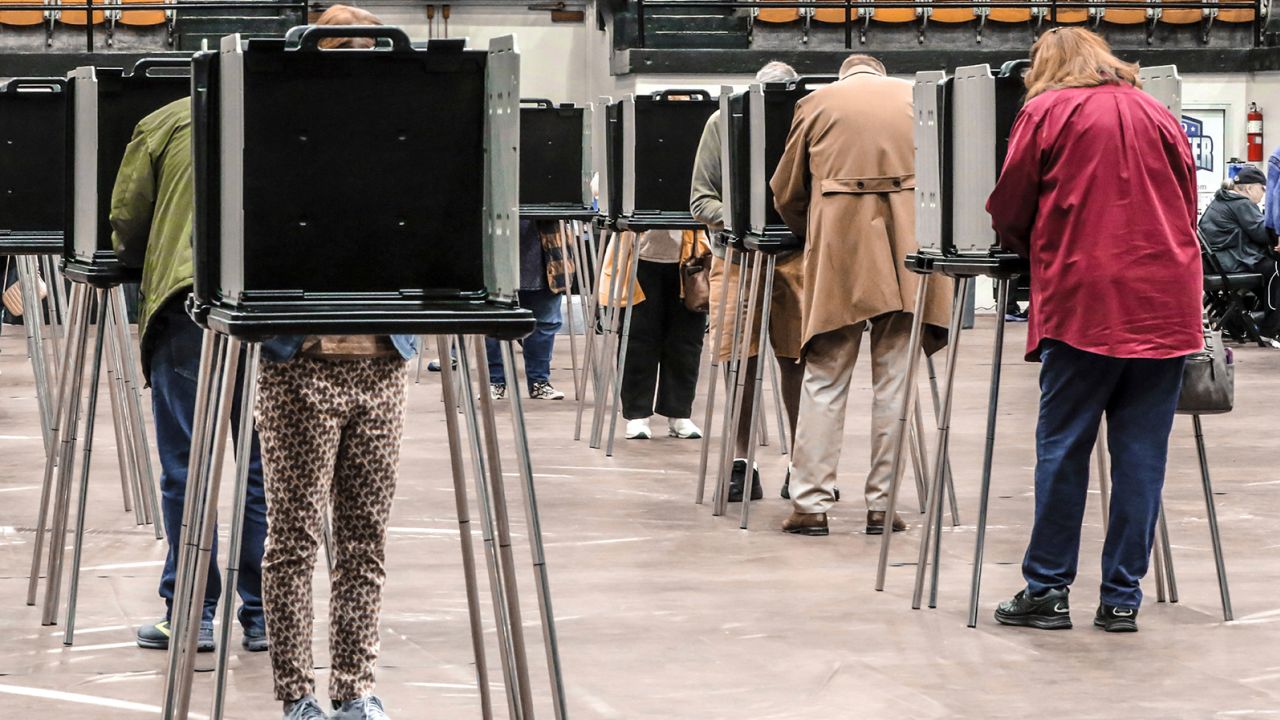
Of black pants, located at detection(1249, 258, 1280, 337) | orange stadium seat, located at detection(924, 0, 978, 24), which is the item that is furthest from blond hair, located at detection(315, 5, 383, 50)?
orange stadium seat, located at detection(924, 0, 978, 24)

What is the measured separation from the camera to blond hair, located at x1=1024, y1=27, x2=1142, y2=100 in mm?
4586

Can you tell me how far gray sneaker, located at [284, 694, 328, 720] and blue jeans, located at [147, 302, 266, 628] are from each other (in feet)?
2.41

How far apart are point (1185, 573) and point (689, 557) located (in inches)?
60.7

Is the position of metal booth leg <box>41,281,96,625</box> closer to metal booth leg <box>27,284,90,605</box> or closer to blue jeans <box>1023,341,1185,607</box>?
metal booth leg <box>27,284,90,605</box>

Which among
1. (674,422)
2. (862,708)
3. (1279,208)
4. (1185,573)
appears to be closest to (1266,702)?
(862,708)

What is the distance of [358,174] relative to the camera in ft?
10.1

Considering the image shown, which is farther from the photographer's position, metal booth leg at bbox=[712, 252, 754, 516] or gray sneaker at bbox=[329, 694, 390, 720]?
metal booth leg at bbox=[712, 252, 754, 516]

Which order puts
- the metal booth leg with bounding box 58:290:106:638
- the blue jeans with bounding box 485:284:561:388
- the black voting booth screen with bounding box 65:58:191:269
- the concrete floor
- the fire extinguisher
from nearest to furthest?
the concrete floor < the black voting booth screen with bounding box 65:58:191:269 < the metal booth leg with bounding box 58:290:106:638 < the blue jeans with bounding box 485:284:561:388 < the fire extinguisher

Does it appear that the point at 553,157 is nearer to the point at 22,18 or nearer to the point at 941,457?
the point at 941,457

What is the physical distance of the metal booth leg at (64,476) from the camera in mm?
4852

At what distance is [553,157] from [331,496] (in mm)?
6248

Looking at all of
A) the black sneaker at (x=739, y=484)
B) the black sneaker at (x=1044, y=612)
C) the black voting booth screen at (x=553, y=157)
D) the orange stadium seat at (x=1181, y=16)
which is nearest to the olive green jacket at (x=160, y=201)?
the black sneaker at (x=1044, y=612)

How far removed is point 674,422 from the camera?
8.91 meters

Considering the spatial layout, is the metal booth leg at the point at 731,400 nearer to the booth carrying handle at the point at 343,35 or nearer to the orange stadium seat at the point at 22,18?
the booth carrying handle at the point at 343,35
